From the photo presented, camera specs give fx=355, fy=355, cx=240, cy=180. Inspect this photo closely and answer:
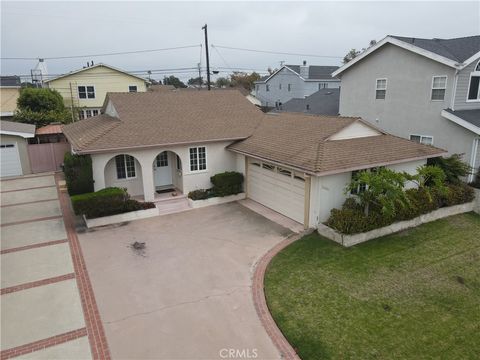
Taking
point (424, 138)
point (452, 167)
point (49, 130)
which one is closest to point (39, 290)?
point (452, 167)

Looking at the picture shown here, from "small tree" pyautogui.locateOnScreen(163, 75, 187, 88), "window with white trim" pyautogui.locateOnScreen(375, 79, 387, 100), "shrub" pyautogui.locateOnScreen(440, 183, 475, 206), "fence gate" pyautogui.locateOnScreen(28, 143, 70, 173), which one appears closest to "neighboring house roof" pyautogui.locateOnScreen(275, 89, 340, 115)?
"window with white trim" pyautogui.locateOnScreen(375, 79, 387, 100)

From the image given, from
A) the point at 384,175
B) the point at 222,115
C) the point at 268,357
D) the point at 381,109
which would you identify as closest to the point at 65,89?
the point at 222,115

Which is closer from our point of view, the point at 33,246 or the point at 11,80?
the point at 33,246

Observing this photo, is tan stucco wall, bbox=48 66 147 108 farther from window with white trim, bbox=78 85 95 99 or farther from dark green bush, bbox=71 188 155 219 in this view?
dark green bush, bbox=71 188 155 219

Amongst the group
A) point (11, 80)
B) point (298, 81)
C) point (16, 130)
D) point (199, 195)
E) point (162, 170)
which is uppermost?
point (11, 80)

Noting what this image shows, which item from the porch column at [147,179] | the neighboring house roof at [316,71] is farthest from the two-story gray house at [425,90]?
the neighboring house roof at [316,71]

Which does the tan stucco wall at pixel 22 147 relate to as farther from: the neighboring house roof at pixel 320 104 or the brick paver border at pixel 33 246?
the neighboring house roof at pixel 320 104

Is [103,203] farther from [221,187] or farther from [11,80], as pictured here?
[11,80]
